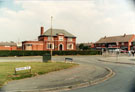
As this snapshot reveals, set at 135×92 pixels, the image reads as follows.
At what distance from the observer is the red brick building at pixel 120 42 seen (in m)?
62.0

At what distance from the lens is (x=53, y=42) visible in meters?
46.6

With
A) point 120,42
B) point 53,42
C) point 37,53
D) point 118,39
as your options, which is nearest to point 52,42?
point 53,42

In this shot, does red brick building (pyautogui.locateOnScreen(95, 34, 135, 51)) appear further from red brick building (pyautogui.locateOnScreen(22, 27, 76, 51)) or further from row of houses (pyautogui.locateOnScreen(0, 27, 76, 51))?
row of houses (pyautogui.locateOnScreen(0, 27, 76, 51))

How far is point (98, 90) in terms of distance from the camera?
6445 mm

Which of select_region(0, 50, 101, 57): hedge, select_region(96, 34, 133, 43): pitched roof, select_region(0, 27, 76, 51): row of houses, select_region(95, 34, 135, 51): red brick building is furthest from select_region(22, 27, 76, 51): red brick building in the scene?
select_region(96, 34, 133, 43): pitched roof

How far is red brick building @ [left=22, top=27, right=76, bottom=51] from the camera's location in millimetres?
42750

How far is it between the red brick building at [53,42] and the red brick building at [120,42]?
26707 mm

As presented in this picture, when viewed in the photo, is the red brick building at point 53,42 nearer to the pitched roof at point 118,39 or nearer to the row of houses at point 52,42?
the row of houses at point 52,42

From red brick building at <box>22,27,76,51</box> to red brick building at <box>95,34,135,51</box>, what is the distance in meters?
26.7

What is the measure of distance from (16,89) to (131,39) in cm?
6538

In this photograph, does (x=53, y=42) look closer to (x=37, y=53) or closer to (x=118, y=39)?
(x=37, y=53)

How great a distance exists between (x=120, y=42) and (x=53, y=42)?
3728cm

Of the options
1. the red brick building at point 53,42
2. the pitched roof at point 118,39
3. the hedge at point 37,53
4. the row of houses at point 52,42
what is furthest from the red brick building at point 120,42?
the row of houses at point 52,42

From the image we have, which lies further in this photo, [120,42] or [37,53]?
[120,42]
